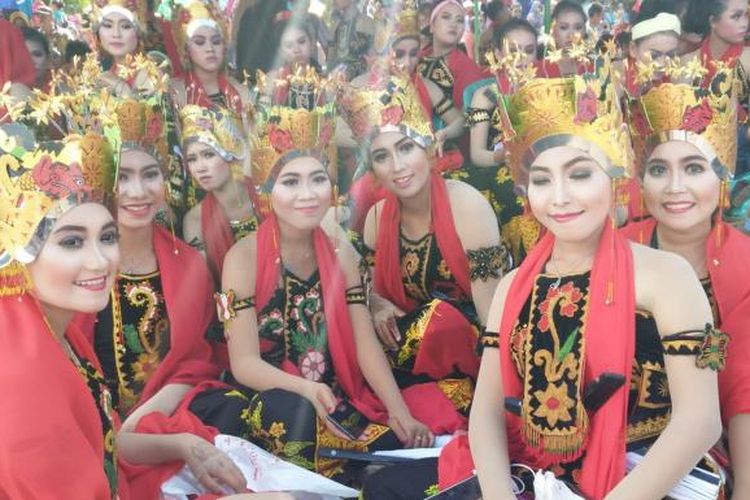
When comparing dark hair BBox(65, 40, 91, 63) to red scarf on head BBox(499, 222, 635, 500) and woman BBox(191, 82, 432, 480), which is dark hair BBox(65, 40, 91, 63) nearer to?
woman BBox(191, 82, 432, 480)

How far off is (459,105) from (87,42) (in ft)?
6.20

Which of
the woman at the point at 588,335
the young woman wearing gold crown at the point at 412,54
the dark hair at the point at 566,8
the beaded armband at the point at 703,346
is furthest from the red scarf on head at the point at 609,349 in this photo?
the dark hair at the point at 566,8

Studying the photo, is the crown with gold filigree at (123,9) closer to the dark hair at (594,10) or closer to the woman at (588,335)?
the dark hair at (594,10)

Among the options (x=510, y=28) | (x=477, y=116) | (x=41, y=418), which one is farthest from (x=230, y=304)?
(x=510, y=28)

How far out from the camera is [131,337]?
117 inches

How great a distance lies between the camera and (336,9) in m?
4.66

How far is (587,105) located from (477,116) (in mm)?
2123

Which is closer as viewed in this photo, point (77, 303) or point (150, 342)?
point (77, 303)

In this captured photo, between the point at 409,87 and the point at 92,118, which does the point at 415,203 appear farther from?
the point at 92,118

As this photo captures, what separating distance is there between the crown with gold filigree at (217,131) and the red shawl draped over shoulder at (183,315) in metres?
0.38

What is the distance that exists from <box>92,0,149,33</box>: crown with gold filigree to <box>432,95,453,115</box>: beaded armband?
149 centimetres

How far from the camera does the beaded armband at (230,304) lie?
2.97 m

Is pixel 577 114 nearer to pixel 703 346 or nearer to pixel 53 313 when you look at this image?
pixel 703 346

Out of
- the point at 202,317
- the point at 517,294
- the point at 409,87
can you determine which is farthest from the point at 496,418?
the point at 409,87
